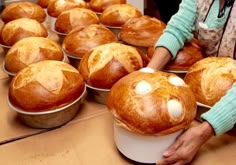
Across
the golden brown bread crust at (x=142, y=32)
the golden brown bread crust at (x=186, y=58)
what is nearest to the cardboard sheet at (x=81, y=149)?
the golden brown bread crust at (x=186, y=58)

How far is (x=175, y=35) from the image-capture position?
92cm

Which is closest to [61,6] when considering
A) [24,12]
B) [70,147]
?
[24,12]

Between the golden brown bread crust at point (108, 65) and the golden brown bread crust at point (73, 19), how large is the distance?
324 mm

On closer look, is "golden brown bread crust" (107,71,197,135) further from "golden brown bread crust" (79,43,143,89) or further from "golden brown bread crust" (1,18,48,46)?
"golden brown bread crust" (1,18,48,46)

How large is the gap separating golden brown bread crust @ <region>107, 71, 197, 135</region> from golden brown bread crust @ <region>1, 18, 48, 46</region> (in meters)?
0.57

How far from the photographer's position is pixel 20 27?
110 centimetres

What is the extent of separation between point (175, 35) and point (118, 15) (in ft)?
1.15

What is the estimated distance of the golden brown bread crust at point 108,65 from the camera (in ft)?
2.74

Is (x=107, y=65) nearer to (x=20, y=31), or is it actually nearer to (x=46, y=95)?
(x=46, y=95)

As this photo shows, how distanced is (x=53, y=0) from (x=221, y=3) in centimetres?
81

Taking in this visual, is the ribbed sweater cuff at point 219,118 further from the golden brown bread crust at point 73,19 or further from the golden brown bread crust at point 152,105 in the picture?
the golden brown bread crust at point 73,19

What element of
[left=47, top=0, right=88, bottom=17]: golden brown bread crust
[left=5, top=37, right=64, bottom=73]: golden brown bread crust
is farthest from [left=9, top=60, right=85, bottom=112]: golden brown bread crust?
[left=47, top=0, right=88, bottom=17]: golden brown bread crust

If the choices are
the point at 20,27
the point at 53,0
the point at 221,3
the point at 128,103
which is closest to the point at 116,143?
the point at 128,103

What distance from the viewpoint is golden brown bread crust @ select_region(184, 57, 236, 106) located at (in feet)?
2.37
